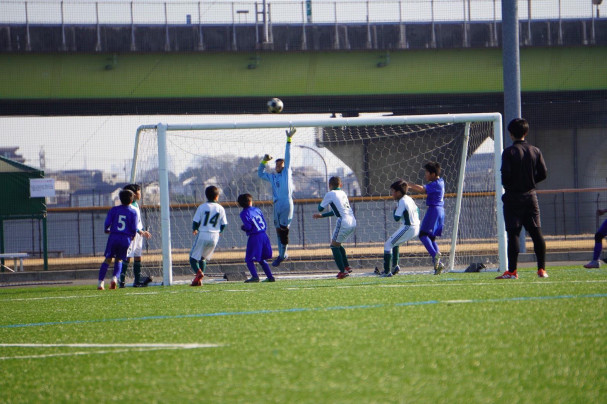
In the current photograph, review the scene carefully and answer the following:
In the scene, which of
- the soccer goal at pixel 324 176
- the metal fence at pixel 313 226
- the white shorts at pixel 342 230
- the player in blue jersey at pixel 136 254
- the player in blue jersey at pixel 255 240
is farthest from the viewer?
the metal fence at pixel 313 226

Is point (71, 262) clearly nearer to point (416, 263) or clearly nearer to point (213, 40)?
point (213, 40)

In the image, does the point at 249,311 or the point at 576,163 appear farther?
the point at 576,163

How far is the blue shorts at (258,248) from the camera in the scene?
38.2 ft

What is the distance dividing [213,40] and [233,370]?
22.0 m

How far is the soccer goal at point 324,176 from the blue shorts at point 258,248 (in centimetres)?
134

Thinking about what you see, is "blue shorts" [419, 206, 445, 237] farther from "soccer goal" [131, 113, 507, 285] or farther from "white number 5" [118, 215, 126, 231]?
"white number 5" [118, 215, 126, 231]

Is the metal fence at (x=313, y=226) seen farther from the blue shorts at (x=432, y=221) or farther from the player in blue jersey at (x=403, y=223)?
the blue shorts at (x=432, y=221)

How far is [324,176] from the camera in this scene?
715 inches

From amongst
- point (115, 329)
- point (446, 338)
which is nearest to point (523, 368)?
point (446, 338)

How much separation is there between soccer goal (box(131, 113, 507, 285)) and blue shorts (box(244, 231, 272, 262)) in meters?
1.34

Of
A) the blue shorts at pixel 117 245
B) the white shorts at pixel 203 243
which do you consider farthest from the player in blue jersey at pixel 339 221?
the blue shorts at pixel 117 245

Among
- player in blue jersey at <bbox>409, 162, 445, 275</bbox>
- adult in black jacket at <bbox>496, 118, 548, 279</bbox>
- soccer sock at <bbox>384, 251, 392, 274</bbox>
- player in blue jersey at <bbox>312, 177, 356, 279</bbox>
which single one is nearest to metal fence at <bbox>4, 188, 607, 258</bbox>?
player in blue jersey at <bbox>409, 162, 445, 275</bbox>

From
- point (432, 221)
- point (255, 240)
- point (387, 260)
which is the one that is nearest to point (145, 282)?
point (255, 240)

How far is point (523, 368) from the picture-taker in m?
3.44
